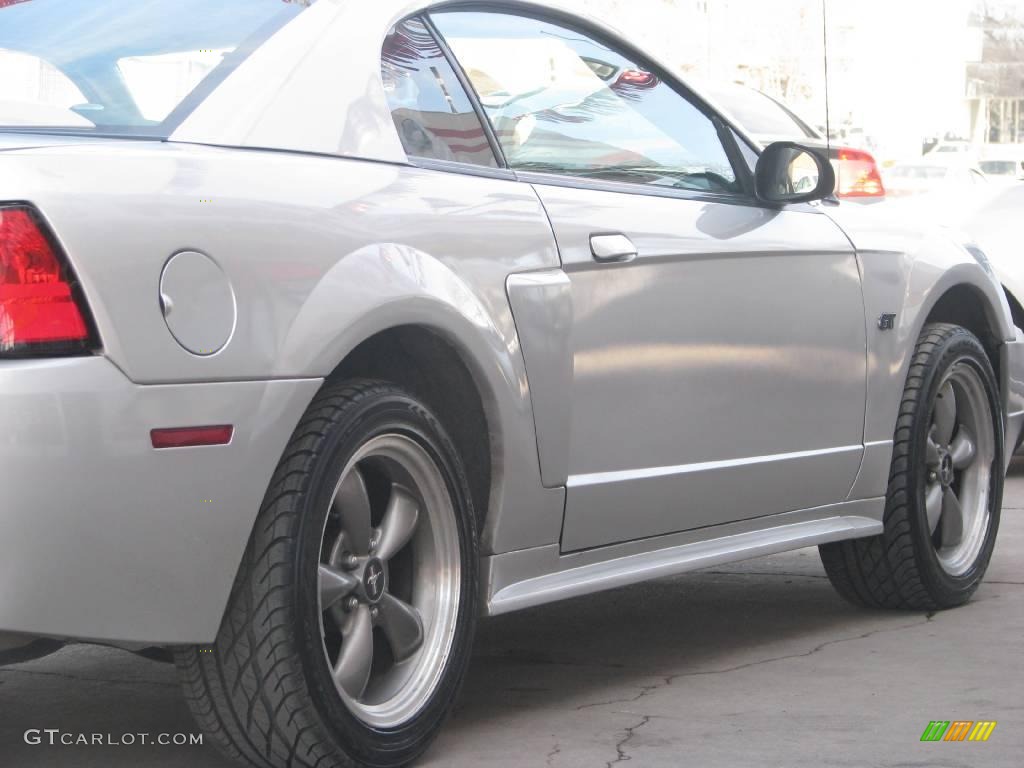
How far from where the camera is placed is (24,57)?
3.38 m

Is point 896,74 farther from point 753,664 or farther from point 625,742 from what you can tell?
point 625,742

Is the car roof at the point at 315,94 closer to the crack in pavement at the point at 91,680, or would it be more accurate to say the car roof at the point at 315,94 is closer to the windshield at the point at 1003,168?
the crack in pavement at the point at 91,680

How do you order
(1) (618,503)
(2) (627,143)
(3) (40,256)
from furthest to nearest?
(2) (627,143) < (1) (618,503) < (3) (40,256)

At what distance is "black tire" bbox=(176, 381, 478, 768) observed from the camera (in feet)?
9.80

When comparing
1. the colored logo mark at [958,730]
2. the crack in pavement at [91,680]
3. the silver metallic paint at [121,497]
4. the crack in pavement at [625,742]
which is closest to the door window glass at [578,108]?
the silver metallic paint at [121,497]

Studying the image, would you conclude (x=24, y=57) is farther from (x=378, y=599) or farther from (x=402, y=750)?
(x=402, y=750)

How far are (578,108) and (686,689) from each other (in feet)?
4.58

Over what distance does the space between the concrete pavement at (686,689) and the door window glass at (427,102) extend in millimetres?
1229

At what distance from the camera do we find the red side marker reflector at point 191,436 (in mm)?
2768

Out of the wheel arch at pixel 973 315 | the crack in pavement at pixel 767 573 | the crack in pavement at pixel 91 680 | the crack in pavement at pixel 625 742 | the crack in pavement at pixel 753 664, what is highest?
the wheel arch at pixel 973 315

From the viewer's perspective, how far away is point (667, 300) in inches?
155

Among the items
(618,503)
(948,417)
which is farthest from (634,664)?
(948,417)

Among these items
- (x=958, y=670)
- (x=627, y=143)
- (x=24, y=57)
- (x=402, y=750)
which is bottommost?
(x=958, y=670)

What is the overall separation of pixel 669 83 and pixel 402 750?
197 centimetres
